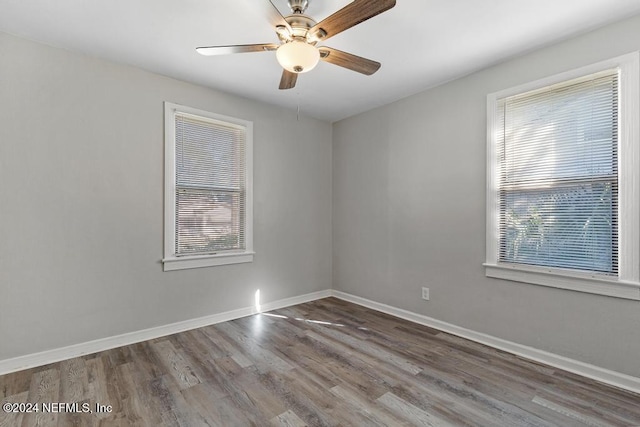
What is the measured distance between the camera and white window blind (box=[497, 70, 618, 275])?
7.30 feet

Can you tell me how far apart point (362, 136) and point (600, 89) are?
7.81 feet

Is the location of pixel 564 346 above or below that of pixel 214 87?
below

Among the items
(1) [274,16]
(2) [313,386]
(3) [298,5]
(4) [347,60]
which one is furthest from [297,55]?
(2) [313,386]

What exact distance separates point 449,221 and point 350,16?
2.22m

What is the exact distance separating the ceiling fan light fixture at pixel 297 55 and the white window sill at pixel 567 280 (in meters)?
2.35

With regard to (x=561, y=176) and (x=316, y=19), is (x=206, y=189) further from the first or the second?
(x=561, y=176)

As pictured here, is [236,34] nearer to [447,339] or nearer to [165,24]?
[165,24]

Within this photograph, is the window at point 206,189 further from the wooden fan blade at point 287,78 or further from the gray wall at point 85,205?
the wooden fan blade at point 287,78

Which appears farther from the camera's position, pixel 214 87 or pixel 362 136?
pixel 362 136

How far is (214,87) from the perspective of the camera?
3.33m

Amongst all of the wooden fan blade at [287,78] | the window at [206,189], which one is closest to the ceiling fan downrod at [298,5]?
the wooden fan blade at [287,78]

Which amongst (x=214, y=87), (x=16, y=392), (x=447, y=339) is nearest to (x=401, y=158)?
(x=447, y=339)

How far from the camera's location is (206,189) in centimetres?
333

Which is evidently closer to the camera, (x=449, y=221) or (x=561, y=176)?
(x=561, y=176)
